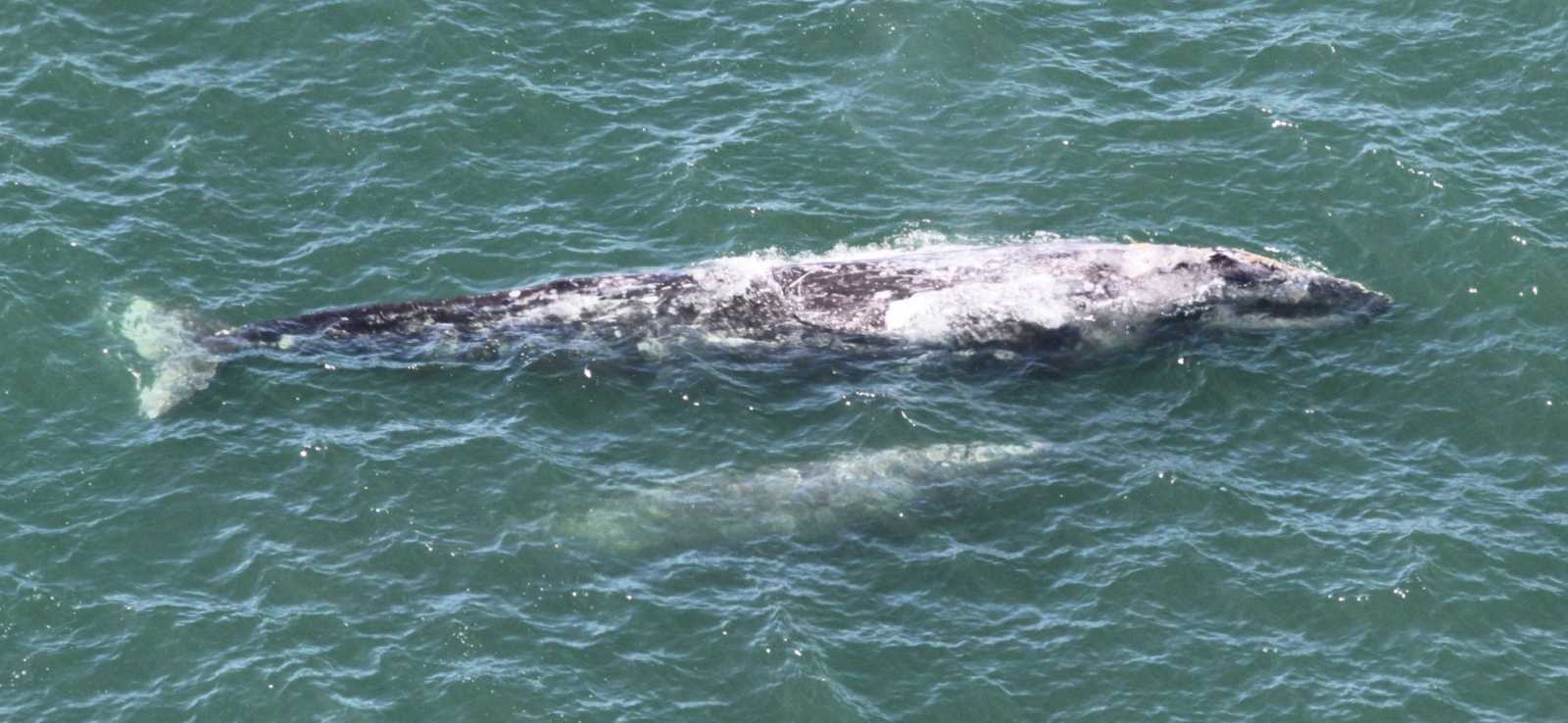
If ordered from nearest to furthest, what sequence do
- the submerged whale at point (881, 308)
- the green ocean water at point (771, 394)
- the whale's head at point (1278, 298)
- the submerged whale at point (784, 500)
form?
the green ocean water at point (771, 394), the submerged whale at point (784, 500), the submerged whale at point (881, 308), the whale's head at point (1278, 298)

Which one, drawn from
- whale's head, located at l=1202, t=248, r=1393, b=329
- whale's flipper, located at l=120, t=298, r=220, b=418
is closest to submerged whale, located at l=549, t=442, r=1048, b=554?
whale's head, located at l=1202, t=248, r=1393, b=329

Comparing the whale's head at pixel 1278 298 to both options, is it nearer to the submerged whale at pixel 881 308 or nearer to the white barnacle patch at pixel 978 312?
the submerged whale at pixel 881 308

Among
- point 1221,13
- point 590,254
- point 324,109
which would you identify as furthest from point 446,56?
point 1221,13

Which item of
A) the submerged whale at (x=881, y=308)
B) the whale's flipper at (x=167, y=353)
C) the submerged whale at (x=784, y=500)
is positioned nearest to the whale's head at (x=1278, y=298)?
the submerged whale at (x=881, y=308)

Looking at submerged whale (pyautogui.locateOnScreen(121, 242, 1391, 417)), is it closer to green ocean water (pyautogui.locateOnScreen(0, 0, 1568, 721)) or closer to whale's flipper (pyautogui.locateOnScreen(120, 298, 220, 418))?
whale's flipper (pyautogui.locateOnScreen(120, 298, 220, 418))

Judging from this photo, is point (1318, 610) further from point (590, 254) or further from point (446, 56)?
point (446, 56)

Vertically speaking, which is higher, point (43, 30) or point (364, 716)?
point (43, 30)

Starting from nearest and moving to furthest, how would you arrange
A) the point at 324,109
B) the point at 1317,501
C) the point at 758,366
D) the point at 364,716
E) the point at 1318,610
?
the point at 364,716 < the point at 1318,610 < the point at 1317,501 < the point at 758,366 < the point at 324,109
